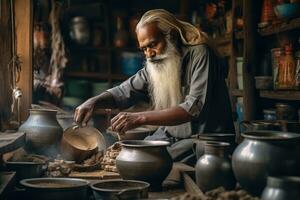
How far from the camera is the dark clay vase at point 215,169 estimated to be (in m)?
2.65

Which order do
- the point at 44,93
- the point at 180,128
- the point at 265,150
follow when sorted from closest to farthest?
1. the point at 265,150
2. the point at 180,128
3. the point at 44,93

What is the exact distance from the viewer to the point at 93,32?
812cm

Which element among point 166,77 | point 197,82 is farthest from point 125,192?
point 166,77

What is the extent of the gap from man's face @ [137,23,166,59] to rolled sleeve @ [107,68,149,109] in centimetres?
47

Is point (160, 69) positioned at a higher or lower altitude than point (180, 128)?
higher

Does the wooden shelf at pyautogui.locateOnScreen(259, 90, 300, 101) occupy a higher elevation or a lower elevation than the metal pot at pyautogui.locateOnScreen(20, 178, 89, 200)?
higher

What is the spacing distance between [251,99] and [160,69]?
156cm

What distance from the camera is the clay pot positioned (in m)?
3.75

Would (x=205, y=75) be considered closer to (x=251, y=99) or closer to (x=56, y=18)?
(x=251, y=99)

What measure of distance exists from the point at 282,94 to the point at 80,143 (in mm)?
1860

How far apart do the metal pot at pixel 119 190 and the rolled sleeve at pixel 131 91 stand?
5.98 feet

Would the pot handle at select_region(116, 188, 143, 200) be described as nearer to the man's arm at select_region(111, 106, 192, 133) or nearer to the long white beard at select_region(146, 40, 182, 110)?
the man's arm at select_region(111, 106, 192, 133)

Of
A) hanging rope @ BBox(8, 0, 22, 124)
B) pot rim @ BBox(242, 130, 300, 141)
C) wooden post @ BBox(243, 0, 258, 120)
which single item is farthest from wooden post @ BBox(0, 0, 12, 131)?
wooden post @ BBox(243, 0, 258, 120)

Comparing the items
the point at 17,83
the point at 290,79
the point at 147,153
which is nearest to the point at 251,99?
the point at 290,79
